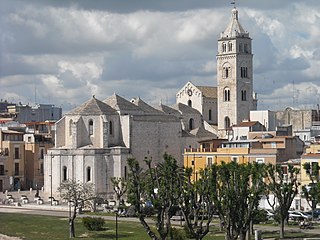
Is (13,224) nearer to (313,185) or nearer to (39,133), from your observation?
(313,185)

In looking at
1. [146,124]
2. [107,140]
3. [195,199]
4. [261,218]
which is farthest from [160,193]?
[146,124]

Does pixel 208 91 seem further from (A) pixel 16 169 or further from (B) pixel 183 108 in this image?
(A) pixel 16 169

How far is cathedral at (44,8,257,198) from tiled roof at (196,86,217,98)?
229mm

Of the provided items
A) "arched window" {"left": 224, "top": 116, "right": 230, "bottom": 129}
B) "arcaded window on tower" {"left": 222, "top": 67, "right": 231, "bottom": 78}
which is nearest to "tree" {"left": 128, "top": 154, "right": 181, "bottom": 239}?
"arched window" {"left": 224, "top": 116, "right": 230, "bottom": 129}

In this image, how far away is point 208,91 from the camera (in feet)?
450

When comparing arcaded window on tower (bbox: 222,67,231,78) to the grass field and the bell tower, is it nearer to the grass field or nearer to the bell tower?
the bell tower

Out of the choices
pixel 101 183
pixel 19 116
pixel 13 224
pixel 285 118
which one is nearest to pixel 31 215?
pixel 13 224

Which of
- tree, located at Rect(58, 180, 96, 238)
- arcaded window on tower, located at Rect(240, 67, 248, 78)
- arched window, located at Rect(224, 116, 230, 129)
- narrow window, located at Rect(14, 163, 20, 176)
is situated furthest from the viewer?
arcaded window on tower, located at Rect(240, 67, 248, 78)

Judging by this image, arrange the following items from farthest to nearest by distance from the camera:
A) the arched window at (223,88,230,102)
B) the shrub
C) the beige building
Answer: the arched window at (223,88,230,102) → the beige building → the shrub

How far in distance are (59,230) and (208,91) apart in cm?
6990

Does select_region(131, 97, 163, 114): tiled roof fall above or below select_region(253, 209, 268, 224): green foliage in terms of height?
above

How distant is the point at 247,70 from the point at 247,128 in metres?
19.1

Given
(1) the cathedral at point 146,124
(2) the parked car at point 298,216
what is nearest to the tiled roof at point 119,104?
(1) the cathedral at point 146,124

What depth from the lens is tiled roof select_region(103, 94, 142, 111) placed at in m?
111
